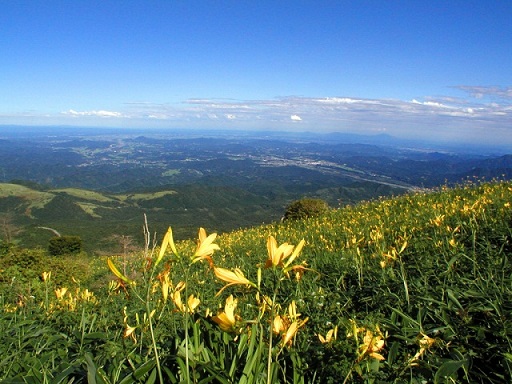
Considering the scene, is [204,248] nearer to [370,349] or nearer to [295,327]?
[295,327]

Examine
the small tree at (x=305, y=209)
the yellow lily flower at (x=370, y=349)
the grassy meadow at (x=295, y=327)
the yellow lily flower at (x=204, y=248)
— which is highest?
the yellow lily flower at (x=204, y=248)

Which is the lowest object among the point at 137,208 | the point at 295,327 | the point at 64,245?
the point at 137,208

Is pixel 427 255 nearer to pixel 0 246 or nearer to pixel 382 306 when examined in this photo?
pixel 382 306

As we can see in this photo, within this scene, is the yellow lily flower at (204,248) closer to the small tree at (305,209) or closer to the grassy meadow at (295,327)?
the grassy meadow at (295,327)

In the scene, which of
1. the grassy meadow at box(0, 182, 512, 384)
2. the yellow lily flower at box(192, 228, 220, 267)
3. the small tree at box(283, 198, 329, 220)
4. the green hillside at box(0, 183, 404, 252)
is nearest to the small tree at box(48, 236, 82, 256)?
the small tree at box(283, 198, 329, 220)

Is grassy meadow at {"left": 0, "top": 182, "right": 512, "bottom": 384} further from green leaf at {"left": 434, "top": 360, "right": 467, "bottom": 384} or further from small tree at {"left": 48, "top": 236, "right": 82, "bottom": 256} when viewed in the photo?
small tree at {"left": 48, "top": 236, "right": 82, "bottom": 256}

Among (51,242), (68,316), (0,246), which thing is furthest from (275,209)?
(68,316)

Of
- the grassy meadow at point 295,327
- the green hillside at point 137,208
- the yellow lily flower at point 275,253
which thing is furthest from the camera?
the green hillside at point 137,208

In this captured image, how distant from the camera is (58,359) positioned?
2.22 m

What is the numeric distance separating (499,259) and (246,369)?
8.99 feet

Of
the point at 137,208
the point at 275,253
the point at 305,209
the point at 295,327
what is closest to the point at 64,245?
the point at 305,209

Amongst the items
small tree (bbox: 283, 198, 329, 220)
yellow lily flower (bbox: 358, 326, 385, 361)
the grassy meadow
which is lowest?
small tree (bbox: 283, 198, 329, 220)

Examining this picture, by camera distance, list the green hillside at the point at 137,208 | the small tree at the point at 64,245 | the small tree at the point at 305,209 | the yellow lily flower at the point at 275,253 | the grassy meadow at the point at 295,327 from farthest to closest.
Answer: the green hillside at the point at 137,208 → the small tree at the point at 64,245 → the small tree at the point at 305,209 → the grassy meadow at the point at 295,327 → the yellow lily flower at the point at 275,253

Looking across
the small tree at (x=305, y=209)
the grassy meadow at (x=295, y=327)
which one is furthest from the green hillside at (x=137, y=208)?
the grassy meadow at (x=295, y=327)
